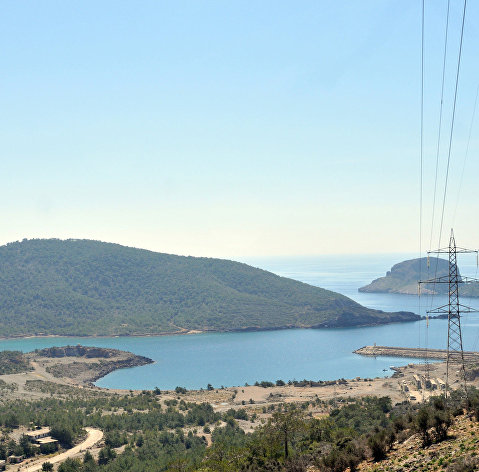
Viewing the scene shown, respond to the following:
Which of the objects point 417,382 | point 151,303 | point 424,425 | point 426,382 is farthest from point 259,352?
point 424,425

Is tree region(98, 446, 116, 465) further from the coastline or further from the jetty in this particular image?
the coastline

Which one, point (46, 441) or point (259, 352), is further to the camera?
point (259, 352)

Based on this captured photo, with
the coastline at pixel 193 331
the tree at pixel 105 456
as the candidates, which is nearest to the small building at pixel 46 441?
the tree at pixel 105 456

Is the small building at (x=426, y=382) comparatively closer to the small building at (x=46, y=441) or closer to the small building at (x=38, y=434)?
the small building at (x=46, y=441)

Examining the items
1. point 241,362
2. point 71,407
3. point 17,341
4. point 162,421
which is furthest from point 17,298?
point 162,421

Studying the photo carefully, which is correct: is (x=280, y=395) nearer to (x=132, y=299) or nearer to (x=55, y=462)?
(x=55, y=462)

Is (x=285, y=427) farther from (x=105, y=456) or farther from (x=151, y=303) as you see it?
(x=151, y=303)
